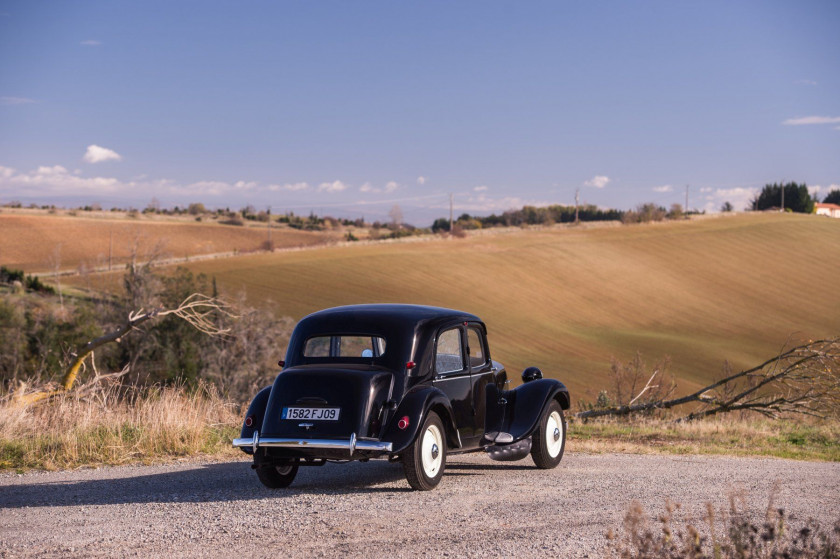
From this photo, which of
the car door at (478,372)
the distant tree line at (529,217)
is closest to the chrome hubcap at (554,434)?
the car door at (478,372)

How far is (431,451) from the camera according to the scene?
352 inches

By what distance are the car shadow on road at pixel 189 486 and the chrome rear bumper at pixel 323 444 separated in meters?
0.48

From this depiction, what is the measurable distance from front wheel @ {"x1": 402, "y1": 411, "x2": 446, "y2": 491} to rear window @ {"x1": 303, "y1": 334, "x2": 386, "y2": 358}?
1.02 meters

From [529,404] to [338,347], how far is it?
249 cm

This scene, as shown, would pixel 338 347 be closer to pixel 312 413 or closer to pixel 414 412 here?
pixel 312 413

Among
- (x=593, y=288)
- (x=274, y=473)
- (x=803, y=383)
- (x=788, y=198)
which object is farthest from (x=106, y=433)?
A: (x=788, y=198)

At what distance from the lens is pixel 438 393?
9078 millimetres

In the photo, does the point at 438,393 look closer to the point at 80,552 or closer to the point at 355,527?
the point at 355,527

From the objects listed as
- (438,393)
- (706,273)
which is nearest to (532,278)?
(706,273)

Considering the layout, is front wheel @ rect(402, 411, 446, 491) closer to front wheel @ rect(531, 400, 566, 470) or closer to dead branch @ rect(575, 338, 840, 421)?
front wheel @ rect(531, 400, 566, 470)

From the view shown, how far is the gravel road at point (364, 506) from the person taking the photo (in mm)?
6426

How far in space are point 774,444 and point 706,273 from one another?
6882 cm

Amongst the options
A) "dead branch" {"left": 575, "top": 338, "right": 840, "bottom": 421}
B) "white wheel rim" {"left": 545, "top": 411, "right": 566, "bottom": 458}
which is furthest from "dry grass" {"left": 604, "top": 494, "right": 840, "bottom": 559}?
"dead branch" {"left": 575, "top": 338, "right": 840, "bottom": 421}

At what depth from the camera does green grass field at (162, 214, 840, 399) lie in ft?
183
